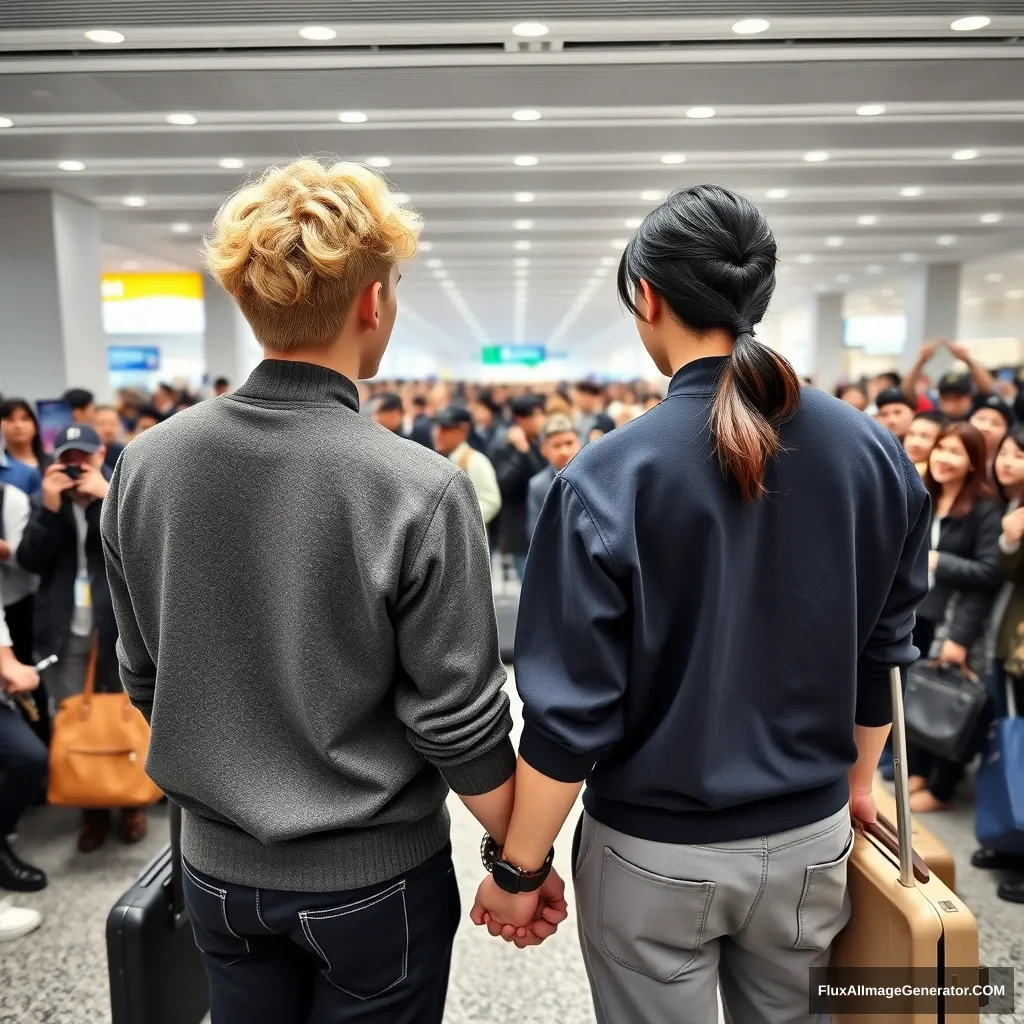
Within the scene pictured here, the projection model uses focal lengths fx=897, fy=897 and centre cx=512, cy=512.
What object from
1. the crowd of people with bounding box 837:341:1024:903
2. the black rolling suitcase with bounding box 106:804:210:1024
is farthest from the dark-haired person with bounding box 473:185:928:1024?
the crowd of people with bounding box 837:341:1024:903

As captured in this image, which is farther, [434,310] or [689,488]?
[434,310]

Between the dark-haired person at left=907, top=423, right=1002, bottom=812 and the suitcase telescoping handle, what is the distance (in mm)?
2380

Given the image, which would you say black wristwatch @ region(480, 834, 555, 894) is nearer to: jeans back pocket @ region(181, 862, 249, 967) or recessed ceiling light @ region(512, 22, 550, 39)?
jeans back pocket @ region(181, 862, 249, 967)

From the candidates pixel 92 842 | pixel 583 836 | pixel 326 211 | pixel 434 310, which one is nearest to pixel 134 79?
pixel 92 842

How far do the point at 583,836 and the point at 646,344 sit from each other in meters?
0.79

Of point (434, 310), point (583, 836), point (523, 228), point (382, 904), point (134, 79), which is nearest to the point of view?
point (382, 904)

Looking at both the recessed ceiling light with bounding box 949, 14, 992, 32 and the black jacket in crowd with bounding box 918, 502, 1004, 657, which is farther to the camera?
the recessed ceiling light with bounding box 949, 14, 992, 32

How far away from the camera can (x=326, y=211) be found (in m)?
1.18

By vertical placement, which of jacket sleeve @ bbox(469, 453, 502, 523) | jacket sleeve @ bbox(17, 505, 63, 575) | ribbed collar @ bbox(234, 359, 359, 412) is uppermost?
ribbed collar @ bbox(234, 359, 359, 412)

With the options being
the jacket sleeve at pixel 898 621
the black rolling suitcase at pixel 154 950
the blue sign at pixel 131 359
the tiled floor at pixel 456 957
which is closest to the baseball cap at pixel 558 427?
the tiled floor at pixel 456 957

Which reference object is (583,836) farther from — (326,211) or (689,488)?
(326,211)

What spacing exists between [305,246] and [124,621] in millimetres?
691

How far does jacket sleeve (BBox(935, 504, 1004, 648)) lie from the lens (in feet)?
11.6

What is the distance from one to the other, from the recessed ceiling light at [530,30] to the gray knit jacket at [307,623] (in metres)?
4.76
